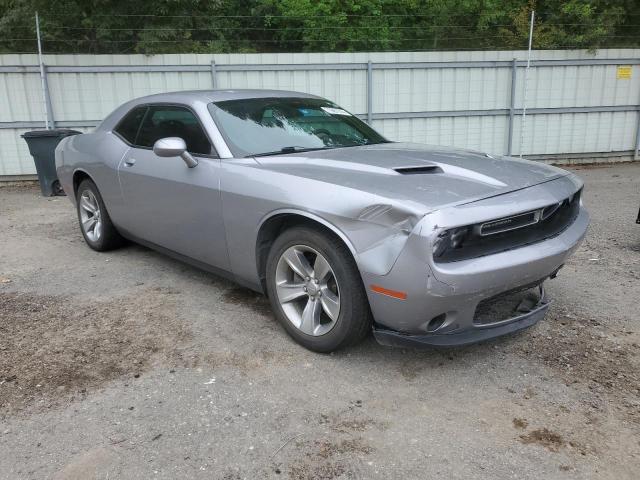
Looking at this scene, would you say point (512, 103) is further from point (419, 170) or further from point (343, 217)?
point (343, 217)

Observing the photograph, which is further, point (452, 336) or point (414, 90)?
point (414, 90)

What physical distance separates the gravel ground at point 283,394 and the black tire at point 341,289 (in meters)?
0.12

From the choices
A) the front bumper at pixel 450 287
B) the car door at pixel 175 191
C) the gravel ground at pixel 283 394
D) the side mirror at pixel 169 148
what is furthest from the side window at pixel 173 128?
the front bumper at pixel 450 287

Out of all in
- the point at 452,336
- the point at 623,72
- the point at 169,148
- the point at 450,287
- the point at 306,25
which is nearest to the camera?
the point at 450,287

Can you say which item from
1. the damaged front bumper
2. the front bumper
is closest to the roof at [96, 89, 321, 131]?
the front bumper

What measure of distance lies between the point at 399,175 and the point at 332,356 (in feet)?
3.78

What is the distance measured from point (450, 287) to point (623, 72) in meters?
10.8

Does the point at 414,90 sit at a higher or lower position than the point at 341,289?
higher

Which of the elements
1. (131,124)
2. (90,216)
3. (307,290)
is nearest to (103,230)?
(90,216)

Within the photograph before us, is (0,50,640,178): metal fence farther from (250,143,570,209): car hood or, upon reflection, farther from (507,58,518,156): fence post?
(250,143,570,209): car hood

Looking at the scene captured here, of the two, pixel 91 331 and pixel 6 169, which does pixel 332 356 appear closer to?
pixel 91 331

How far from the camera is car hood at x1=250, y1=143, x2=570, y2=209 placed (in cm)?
300

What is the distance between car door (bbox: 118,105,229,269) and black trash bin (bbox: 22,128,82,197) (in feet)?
13.2

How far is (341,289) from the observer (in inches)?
123
